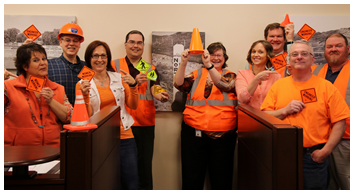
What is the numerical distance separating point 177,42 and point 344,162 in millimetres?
2194

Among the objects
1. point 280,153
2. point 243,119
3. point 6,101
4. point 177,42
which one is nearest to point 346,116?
point 243,119

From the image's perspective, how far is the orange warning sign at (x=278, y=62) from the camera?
2.25m

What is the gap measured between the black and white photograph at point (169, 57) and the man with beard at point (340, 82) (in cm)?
144

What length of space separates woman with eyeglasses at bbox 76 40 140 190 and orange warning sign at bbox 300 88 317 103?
147cm

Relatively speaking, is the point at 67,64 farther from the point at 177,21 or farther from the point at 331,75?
the point at 331,75

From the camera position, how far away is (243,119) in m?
1.92

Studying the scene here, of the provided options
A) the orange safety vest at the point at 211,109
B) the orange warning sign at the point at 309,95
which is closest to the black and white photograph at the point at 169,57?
the orange safety vest at the point at 211,109

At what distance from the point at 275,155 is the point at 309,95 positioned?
82 cm

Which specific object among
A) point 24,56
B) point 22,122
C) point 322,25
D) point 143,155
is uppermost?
point 322,25

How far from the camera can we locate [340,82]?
2176mm

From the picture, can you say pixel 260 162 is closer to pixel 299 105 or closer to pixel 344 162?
pixel 299 105

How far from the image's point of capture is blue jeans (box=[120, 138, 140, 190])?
2.21 m

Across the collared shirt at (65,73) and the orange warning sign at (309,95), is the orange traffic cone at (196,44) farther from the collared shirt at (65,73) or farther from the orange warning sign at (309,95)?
the collared shirt at (65,73)

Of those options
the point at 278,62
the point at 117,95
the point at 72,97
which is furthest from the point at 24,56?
the point at 278,62
